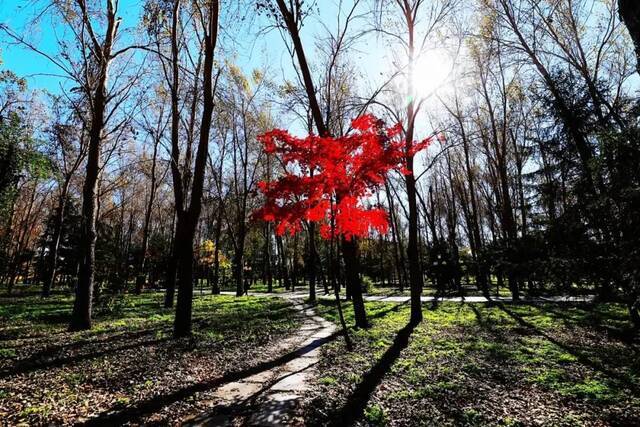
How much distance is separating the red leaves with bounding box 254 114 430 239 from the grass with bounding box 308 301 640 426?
2.92 metres

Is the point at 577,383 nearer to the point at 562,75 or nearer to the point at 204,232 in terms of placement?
the point at 562,75

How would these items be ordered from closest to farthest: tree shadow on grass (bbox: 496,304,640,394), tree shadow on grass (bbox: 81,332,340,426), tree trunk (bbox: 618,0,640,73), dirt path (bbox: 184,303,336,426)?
tree trunk (bbox: 618,0,640,73) < tree shadow on grass (bbox: 81,332,340,426) < dirt path (bbox: 184,303,336,426) < tree shadow on grass (bbox: 496,304,640,394)

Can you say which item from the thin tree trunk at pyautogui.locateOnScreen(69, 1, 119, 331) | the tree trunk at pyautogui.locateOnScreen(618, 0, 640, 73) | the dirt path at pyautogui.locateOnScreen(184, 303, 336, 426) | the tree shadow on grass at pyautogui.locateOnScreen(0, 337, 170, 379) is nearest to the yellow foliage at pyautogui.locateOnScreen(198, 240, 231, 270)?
the thin tree trunk at pyautogui.locateOnScreen(69, 1, 119, 331)

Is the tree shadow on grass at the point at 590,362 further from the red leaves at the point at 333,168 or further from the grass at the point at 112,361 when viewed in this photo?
the grass at the point at 112,361

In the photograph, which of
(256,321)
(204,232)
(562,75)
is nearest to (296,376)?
(256,321)

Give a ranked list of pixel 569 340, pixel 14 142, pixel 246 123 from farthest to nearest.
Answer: pixel 246 123, pixel 14 142, pixel 569 340

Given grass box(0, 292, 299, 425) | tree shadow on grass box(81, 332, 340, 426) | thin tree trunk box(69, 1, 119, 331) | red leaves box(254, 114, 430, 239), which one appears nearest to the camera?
tree shadow on grass box(81, 332, 340, 426)

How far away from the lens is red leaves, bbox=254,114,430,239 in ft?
22.6

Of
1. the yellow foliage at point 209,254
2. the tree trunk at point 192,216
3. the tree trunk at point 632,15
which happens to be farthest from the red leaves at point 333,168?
the yellow foliage at point 209,254

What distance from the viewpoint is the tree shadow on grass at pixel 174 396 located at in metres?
3.94

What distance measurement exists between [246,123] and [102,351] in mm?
17793

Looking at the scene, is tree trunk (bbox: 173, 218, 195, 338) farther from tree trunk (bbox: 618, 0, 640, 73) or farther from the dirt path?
tree trunk (bbox: 618, 0, 640, 73)

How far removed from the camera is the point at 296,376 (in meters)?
5.74

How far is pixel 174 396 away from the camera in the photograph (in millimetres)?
4711
